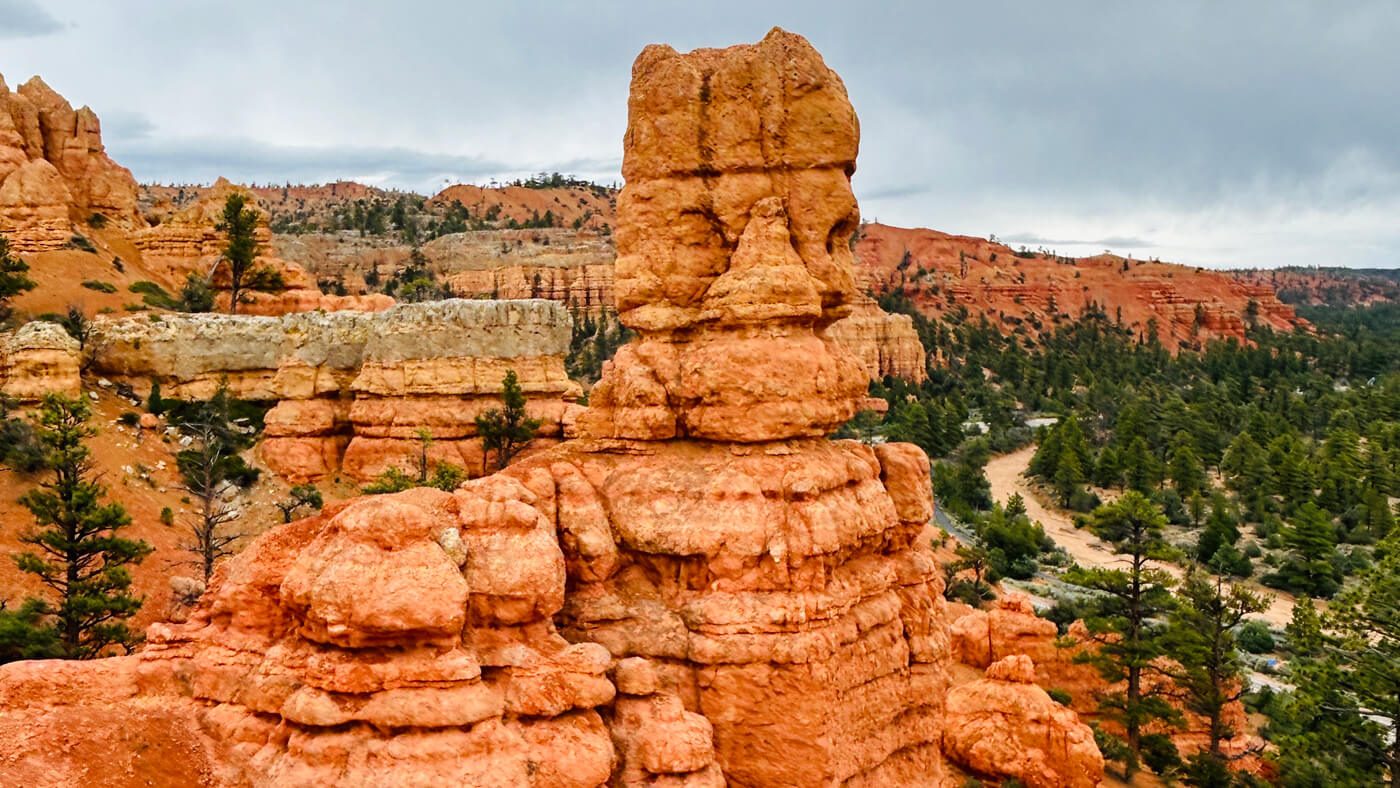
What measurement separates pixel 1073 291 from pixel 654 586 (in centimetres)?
17667

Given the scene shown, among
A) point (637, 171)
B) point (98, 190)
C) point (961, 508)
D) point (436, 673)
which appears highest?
point (98, 190)

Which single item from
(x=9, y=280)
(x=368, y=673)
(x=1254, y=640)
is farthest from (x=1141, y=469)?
(x=9, y=280)

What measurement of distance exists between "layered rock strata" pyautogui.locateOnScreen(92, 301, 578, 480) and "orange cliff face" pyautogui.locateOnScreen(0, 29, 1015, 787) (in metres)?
28.2

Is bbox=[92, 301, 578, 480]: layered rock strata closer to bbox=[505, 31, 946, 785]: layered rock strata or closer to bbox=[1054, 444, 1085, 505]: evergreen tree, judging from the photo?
bbox=[505, 31, 946, 785]: layered rock strata

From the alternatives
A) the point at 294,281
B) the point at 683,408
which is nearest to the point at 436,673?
the point at 683,408

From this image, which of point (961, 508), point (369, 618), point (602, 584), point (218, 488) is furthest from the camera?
point (961, 508)

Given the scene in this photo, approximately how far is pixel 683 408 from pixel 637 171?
3764 mm

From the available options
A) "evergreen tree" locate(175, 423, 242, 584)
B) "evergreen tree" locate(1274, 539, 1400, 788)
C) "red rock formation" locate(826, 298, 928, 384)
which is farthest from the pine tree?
"red rock formation" locate(826, 298, 928, 384)

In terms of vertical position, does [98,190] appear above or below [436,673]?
above

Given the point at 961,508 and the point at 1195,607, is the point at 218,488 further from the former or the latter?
the point at 961,508

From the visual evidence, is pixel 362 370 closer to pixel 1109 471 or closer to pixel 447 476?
pixel 447 476

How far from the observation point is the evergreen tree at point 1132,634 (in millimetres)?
26172

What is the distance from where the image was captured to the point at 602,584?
41.0 ft

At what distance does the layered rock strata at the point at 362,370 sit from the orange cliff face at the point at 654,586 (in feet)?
92.4
